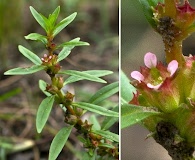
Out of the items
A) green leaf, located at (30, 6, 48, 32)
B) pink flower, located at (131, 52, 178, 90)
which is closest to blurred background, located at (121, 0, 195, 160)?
green leaf, located at (30, 6, 48, 32)

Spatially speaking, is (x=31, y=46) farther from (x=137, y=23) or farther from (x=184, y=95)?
(x=184, y=95)

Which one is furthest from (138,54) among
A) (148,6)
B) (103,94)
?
(148,6)

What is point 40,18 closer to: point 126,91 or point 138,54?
point 126,91

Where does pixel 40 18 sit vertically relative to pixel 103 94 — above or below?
above

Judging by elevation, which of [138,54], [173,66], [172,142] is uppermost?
[173,66]

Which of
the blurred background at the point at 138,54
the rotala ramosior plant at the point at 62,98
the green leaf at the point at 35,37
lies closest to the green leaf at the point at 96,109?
the rotala ramosior plant at the point at 62,98

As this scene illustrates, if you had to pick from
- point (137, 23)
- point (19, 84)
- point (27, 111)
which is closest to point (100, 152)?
point (137, 23)
